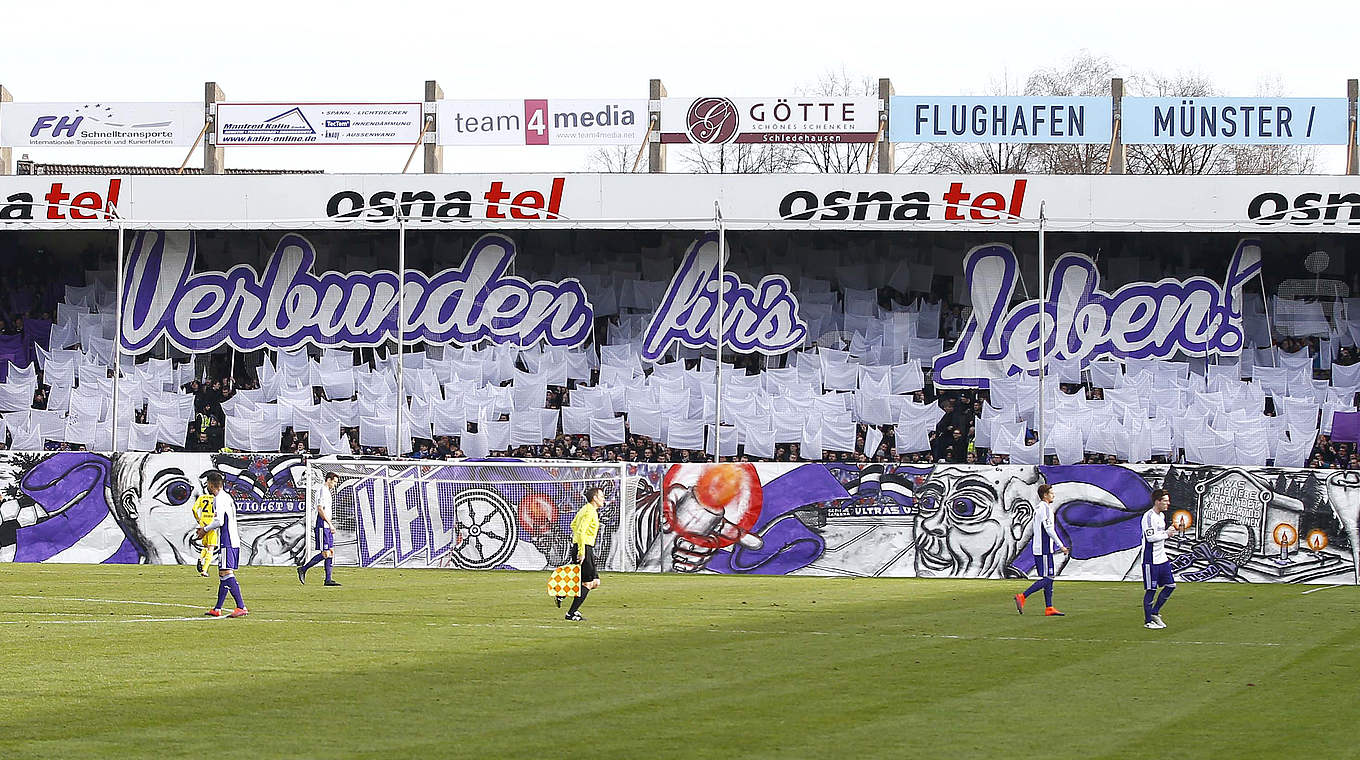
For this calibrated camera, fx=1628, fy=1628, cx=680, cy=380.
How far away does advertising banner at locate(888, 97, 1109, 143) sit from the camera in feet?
118

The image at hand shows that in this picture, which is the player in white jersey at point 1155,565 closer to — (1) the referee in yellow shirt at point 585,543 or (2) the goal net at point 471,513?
(1) the referee in yellow shirt at point 585,543

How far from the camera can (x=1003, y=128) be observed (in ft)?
118

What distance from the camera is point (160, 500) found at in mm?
31625

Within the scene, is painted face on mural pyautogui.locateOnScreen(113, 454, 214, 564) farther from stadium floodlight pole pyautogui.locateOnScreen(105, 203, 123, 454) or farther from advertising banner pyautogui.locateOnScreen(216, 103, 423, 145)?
advertising banner pyautogui.locateOnScreen(216, 103, 423, 145)

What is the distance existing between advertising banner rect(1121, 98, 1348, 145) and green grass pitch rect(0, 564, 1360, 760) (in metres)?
14.3

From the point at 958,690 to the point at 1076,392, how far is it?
26.4 metres

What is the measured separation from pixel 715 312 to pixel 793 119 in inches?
242

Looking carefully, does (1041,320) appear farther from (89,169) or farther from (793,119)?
(89,169)

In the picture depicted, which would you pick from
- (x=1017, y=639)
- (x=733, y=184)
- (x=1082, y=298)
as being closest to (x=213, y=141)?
(x=733, y=184)

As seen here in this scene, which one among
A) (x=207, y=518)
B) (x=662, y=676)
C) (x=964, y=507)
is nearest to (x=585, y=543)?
(x=207, y=518)

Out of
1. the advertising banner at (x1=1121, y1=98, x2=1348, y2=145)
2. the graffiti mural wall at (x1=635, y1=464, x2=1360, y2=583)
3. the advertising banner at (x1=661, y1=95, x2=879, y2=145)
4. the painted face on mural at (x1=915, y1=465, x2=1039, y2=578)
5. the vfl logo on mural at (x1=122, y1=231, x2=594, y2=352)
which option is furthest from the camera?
the vfl logo on mural at (x1=122, y1=231, x2=594, y2=352)

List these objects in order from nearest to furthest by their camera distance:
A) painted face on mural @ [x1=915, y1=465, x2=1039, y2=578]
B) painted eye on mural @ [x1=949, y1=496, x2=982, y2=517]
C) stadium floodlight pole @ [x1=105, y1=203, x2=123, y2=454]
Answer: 1. painted face on mural @ [x1=915, y1=465, x2=1039, y2=578]
2. painted eye on mural @ [x1=949, y1=496, x2=982, y2=517]
3. stadium floodlight pole @ [x1=105, y1=203, x2=123, y2=454]

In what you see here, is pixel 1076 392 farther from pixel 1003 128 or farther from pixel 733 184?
pixel 733 184

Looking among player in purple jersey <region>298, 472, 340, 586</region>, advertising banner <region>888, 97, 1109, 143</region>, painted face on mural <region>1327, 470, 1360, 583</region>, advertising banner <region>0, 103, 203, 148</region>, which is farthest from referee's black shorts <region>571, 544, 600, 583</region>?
advertising banner <region>0, 103, 203, 148</region>
